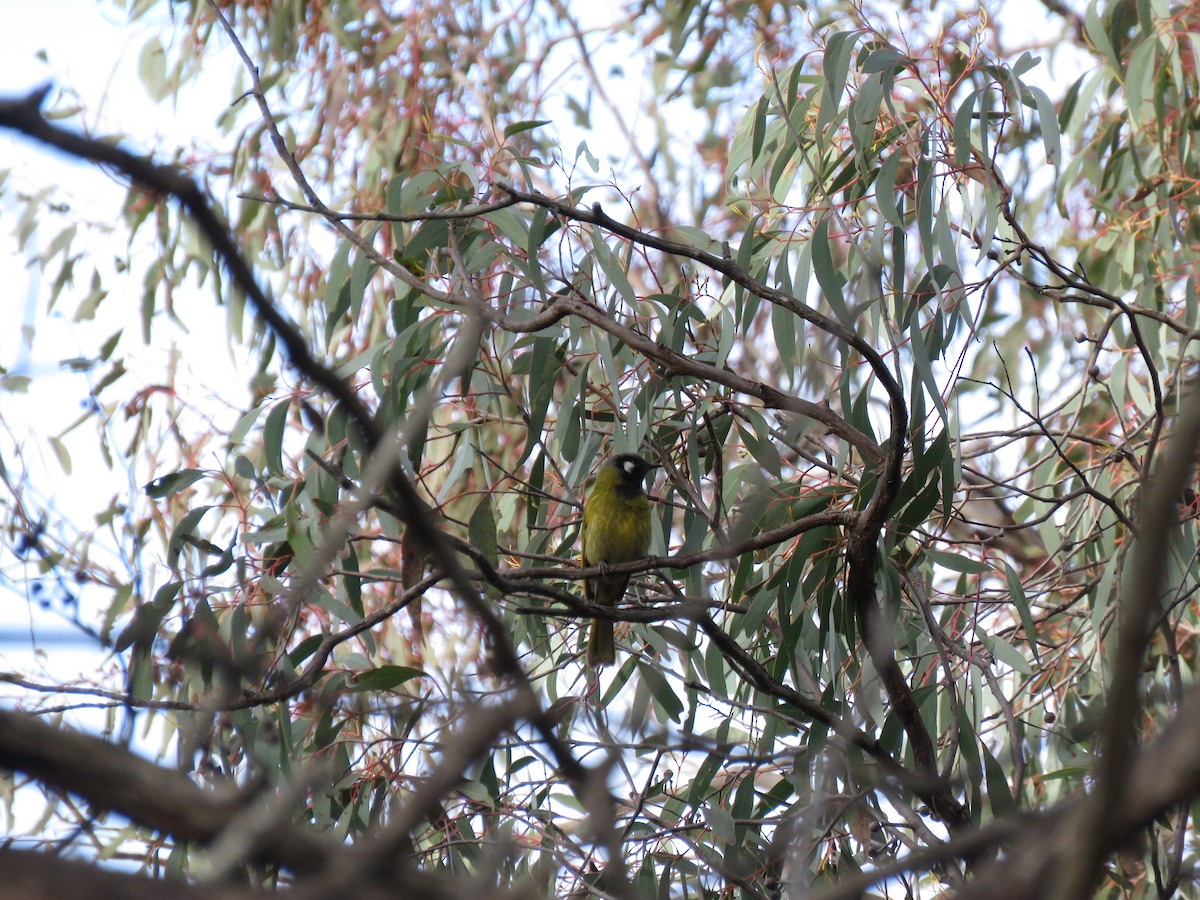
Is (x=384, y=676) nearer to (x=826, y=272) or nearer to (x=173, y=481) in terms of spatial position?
(x=173, y=481)

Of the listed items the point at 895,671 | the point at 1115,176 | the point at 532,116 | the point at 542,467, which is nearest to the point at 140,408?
the point at 542,467

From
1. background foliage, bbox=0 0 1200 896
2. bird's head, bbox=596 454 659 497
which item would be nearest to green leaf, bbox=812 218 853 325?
background foliage, bbox=0 0 1200 896

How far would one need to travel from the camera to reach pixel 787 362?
3322 mm


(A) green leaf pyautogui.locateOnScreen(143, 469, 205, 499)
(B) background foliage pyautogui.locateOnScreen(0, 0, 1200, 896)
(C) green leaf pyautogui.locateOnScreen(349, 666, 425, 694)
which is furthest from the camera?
(A) green leaf pyautogui.locateOnScreen(143, 469, 205, 499)

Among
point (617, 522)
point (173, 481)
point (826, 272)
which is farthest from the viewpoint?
point (617, 522)

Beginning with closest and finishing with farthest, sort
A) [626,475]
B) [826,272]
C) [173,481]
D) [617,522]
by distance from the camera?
[826,272]
[173,481]
[617,522]
[626,475]

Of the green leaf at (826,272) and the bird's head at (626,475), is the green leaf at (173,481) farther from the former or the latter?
the green leaf at (826,272)

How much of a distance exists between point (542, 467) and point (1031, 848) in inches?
108

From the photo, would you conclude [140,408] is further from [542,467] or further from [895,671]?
[895,671]

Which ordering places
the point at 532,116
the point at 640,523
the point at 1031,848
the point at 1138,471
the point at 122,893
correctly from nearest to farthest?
1. the point at 122,893
2. the point at 1031,848
3. the point at 1138,471
4. the point at 640,523
5. the point at 532,116

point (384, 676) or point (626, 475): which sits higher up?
point (626, 475)

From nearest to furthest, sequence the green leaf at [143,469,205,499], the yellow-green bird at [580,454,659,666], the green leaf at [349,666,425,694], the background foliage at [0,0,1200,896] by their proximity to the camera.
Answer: the background foliage at [0,0,1200,896] < the green leaf at [349,666,425,694] < the green leaf at [143,469,205,499] < the yellow-green bird at [580,454,659,666]

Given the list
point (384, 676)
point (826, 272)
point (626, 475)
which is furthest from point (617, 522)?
point (826, 272)

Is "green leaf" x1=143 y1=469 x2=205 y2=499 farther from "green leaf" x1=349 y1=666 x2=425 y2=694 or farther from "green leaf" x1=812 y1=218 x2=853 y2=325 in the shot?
"green leaf" x1=812 y1=218 x2=853 y2=325
